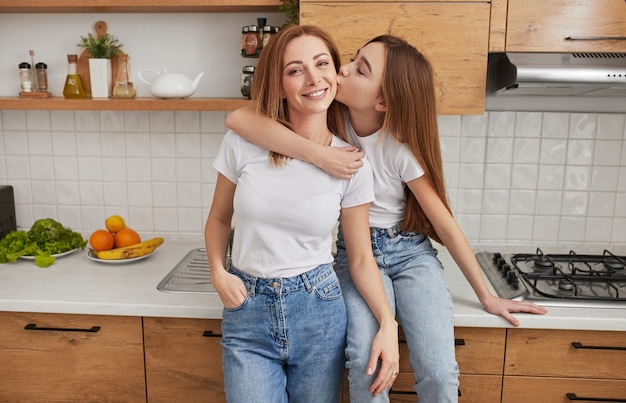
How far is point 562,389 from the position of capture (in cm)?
168

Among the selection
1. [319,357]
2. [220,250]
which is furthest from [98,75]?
[319,357]

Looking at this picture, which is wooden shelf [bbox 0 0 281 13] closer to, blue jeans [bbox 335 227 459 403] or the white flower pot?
the white flower pot

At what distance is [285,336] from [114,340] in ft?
1.94

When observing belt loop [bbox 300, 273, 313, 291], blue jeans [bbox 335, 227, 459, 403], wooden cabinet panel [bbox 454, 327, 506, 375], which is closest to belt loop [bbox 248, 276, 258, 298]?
belt loop [bbox 300, 273, 313, 291]

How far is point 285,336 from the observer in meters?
1.41

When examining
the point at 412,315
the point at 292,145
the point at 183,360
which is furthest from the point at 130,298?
the point at 412,315

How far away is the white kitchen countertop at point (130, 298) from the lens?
1.60 m

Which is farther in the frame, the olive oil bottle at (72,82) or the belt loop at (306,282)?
the olive oil bottle at (72,82)

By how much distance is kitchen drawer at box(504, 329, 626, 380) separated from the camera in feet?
Answer: 5.36

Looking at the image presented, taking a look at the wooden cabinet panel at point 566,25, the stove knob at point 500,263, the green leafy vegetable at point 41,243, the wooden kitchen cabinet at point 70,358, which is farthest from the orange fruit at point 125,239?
the wooden cabinet panel at point 566,25

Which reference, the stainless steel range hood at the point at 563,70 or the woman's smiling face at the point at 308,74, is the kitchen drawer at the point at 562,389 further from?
the woman's smiling face at the point at 308,74

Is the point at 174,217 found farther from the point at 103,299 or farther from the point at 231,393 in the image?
the point at 231,393

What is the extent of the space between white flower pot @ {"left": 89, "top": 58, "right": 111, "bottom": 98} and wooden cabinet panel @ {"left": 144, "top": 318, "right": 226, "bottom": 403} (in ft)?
2.91

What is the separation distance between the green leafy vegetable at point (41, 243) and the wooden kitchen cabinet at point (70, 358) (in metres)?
0.31
